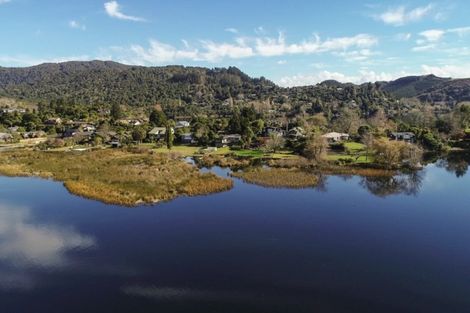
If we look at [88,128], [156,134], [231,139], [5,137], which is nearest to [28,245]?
[231,139]

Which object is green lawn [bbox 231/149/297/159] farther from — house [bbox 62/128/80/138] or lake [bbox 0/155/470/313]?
house [bbox 62/128/80/138]

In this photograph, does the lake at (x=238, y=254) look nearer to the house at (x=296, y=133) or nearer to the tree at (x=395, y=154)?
the tree at (x=395, y=154)

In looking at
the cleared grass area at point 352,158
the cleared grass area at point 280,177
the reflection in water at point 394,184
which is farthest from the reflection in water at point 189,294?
the cleared grass area at point 352,158

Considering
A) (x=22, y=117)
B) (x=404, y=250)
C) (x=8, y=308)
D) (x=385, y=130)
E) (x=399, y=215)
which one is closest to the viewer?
(x=8, y=308)

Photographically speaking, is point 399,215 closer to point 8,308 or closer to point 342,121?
point 8,308

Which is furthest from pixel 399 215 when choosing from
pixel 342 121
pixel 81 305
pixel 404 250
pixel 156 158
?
pixel 342 121

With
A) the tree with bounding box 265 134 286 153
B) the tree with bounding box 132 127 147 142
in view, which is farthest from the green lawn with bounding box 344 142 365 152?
the tree with bounding box 132 127 147 142
